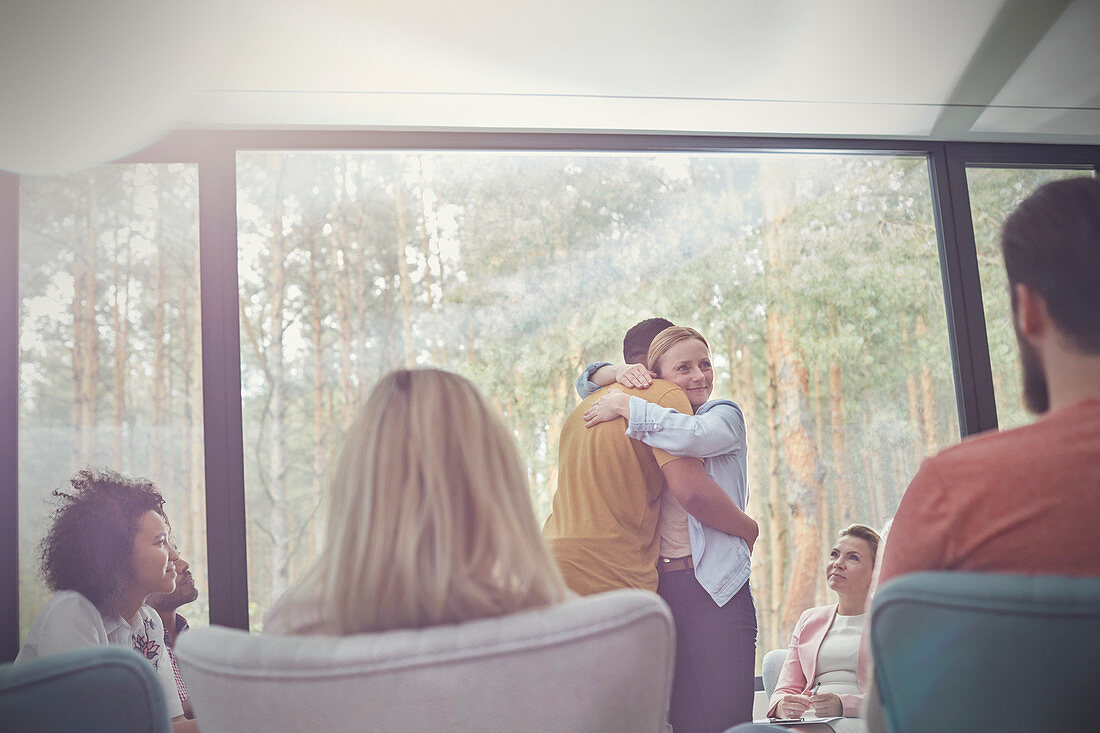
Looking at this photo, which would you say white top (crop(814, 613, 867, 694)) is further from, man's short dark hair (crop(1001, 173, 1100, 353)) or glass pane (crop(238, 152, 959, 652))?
man's short dark hair (crop(1001, 173, 1100, 353))

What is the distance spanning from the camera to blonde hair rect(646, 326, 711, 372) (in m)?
2.31

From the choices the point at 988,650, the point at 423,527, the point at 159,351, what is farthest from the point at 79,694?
the point at 159,351

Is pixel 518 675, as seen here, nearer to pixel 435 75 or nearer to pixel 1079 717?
pixel 1079 717

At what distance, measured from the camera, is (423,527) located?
98 cm

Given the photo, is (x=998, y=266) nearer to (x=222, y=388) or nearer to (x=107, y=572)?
(x=222, y=388)

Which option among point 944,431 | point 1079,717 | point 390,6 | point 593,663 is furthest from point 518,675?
point 944,431

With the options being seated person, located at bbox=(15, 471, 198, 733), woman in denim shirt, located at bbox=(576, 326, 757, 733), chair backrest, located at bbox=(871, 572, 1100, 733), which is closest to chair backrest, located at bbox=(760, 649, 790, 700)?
woman in denim shirt, located at bbox=(576, 326, 757, 733)

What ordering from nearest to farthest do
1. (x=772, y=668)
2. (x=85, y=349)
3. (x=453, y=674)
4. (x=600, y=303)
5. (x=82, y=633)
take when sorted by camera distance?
1. (x=453, y=674)
2. (x=82, y=633)
3. (x=85, y=349)
4. (x=772, y=668)
5. (x=600, y=303)

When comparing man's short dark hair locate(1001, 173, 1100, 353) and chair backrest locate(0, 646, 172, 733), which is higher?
man's short dark hair locate(1001, 173, 1100, 353)

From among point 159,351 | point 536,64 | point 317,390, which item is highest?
point 536,64

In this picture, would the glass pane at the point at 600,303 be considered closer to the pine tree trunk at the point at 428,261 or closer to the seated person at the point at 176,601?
the pine tree trunk at the point at 428,261

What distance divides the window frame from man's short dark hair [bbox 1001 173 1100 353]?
209cm

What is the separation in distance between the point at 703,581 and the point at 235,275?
178 cm

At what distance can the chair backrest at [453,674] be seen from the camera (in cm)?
79
